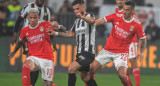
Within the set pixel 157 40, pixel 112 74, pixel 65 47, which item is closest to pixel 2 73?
pixel 65 47

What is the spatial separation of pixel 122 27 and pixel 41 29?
2023 mm

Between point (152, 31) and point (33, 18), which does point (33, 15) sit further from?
point (152, 31)

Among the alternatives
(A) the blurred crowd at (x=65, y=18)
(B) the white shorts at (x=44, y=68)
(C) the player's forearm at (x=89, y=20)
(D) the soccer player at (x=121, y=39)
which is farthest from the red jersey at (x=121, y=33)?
(A) the blurred crowd at (x=65, y=18)

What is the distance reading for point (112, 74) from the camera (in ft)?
58.8

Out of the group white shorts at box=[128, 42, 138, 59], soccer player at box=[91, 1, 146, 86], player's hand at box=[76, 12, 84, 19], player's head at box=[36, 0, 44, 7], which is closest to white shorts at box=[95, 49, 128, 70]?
soccer player at box=[91, 1, 146, 86]

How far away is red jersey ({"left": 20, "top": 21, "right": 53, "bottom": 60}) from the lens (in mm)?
10273

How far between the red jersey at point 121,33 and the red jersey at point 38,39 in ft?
5.70

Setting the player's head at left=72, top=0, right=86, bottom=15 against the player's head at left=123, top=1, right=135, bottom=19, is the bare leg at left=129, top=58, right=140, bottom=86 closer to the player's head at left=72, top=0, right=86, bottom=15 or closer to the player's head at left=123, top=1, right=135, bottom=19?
the player's head at left=123, top=1, right=135, bottom=19

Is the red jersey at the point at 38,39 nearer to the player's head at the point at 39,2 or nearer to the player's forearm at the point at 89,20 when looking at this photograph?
the player's forearm at the point at 89,20

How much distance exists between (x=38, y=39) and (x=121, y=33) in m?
2.08

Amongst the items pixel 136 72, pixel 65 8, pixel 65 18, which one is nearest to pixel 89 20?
pixel 136 72

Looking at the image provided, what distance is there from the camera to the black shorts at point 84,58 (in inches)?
407

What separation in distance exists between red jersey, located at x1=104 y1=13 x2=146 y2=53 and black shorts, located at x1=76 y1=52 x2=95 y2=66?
101 cm

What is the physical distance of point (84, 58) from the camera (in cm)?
1040
